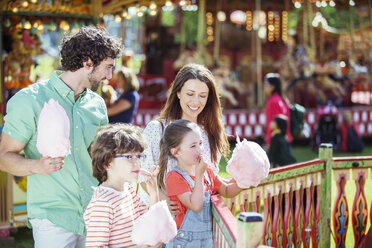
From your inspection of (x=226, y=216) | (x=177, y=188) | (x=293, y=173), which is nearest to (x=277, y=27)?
(x=293, y=173)

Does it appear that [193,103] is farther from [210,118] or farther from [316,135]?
[316,135]

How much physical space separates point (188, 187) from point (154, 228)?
2.81 ft

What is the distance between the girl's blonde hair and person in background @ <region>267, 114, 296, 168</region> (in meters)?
4.12

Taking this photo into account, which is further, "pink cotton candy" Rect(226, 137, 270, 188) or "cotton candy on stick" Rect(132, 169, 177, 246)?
"pink cotton candy" Rect(226, 137, 270, 188)

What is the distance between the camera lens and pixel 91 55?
10.1ft

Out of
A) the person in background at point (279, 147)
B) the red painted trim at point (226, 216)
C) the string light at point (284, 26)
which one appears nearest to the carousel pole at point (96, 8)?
the person in background at point (279, 147)

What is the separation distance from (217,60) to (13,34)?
10.3 metres

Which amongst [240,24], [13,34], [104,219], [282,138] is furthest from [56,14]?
[240,24]

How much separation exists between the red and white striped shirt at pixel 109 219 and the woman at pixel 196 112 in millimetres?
885

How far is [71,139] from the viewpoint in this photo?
3.12m

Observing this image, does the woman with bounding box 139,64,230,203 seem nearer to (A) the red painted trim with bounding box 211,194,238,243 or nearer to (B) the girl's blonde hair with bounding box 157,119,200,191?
(B) the girl's blonde hair with bounding box 157,119,200,191

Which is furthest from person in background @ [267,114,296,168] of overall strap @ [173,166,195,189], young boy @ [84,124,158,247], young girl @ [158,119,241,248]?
young boy @ [84,124,158,247]

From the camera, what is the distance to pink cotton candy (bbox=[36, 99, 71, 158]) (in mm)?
2752

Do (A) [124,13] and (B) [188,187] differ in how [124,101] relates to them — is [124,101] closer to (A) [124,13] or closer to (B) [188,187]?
(A) [124,13]
